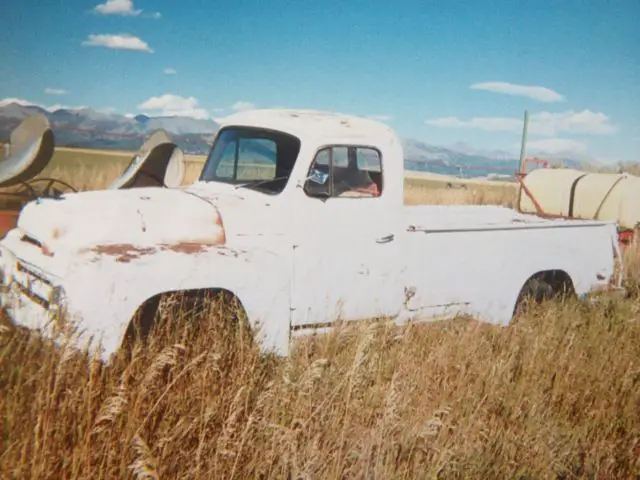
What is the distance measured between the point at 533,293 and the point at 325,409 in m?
3.56

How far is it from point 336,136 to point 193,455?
282 centimetres

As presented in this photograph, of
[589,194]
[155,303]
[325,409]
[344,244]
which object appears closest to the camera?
[325,409]

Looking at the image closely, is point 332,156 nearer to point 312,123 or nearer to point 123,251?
point 312,123

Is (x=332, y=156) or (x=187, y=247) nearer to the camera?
(x=187, y=247)

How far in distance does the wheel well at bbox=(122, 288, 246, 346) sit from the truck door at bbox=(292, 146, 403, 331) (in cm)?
58

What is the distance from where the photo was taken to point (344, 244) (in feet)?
14.5

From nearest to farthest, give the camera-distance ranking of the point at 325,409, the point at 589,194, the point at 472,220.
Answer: the point at 325,409
the point at 472,220
the point at 589,194

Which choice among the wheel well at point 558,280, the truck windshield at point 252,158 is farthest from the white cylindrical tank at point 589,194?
the truck windshield at point 252,158

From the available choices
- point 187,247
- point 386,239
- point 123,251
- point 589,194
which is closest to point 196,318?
point 187,247

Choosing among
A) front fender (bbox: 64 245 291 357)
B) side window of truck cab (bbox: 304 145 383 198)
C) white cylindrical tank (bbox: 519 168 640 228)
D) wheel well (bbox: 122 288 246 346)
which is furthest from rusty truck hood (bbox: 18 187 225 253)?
white cylindrical tank (bbox: 519 168 640 228)

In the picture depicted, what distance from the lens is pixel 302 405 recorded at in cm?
302

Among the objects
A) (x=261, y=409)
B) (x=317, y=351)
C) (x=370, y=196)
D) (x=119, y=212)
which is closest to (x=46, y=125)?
(x=119, y=212)

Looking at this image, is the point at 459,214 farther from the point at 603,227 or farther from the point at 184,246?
the point at 184,246

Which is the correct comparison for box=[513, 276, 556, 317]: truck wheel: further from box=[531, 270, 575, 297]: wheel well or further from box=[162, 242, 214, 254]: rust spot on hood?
box=[162, 242, 214, 254]: rust spot on hood
